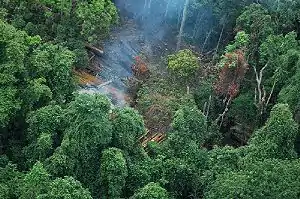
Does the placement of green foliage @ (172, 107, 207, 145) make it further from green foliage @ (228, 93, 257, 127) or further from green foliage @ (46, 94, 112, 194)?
green foliage @ (228, 93, 257, 127)

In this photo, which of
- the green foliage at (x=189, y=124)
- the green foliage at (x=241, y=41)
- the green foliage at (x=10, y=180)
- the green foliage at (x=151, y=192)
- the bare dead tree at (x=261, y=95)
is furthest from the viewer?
the green foliage at (x=241, y=41)

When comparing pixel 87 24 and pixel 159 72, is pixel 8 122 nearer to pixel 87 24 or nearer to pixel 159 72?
pixel 87 24

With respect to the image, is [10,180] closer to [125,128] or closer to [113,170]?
[113,170]

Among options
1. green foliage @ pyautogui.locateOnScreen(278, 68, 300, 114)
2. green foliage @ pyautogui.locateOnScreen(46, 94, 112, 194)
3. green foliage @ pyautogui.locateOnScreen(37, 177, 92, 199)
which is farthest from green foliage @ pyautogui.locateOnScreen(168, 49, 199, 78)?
green foliage @ pyautogui.locateOnScreen(37, 177, 92, 199)

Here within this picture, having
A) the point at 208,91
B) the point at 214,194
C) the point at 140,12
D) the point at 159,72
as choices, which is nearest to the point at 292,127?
the point at 214,194

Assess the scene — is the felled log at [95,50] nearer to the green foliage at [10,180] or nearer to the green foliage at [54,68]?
the green foliage at [54,68]

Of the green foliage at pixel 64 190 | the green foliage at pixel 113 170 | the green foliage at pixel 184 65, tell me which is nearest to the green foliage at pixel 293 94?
the green foliage at pixel 184 65
